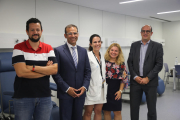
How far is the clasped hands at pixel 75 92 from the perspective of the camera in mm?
2225

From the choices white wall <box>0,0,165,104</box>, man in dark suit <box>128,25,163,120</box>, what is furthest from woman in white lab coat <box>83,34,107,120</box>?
white wall <box>0,0,165,104</box>

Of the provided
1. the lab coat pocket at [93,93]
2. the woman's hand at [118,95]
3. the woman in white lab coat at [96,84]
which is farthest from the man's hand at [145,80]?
the lab coat pocket at [93,93]

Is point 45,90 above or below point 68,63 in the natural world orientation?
below

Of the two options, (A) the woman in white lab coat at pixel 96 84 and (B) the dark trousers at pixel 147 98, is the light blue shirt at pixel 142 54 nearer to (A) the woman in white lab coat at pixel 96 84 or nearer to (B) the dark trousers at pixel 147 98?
(B) the dark trousers at pixel 147 98

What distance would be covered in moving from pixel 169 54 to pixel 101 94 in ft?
22.6

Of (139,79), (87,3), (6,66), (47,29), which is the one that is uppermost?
(87,3)

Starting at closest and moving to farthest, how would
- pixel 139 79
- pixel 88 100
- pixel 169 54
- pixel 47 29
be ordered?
pixel 88 100 → pixel 139 79 → pixel 47 29 → pixel 169 54

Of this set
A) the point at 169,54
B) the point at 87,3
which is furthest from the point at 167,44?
the point at 87,3

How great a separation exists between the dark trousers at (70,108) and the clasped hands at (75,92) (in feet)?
0.24

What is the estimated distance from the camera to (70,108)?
227 centimetres

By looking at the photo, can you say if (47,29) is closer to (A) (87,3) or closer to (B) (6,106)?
(A) (87,3)

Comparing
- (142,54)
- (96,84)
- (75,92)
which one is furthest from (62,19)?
(75,92)

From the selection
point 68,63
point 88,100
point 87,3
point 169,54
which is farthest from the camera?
point 169,54

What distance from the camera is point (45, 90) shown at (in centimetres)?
191
